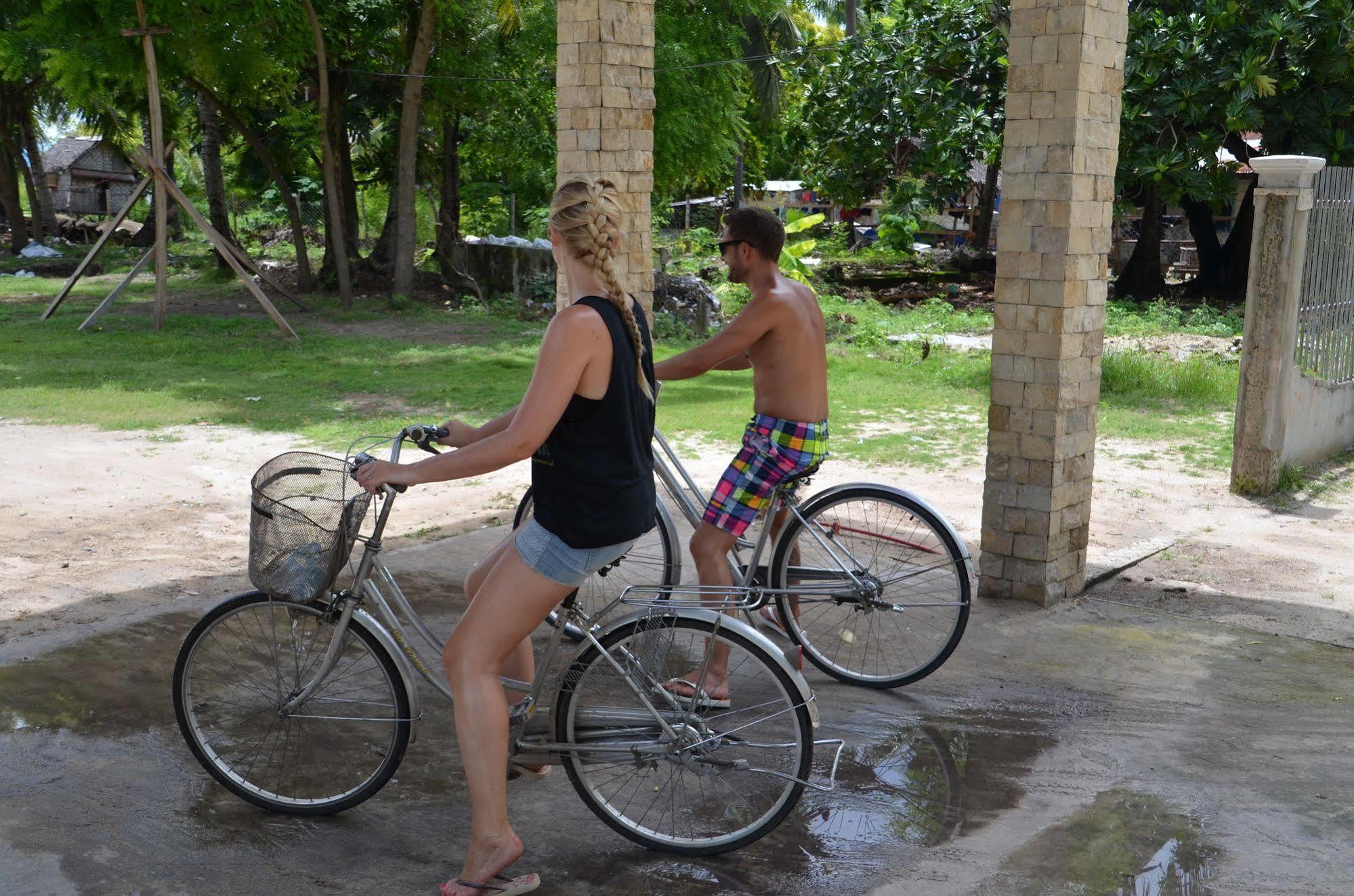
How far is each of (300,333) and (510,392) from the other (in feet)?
20.6

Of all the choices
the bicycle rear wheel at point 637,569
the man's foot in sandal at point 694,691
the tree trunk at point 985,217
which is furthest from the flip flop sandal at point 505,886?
the tree trunk at point 985,217

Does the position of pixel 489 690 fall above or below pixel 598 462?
below

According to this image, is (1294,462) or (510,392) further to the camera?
(510,392)

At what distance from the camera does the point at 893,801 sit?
4.11 m

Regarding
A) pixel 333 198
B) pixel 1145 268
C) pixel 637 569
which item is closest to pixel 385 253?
pixel 333 198

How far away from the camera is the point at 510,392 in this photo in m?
13.3

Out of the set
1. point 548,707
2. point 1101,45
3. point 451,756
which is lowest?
point 451,756

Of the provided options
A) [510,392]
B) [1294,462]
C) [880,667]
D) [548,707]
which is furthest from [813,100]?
[548,707]

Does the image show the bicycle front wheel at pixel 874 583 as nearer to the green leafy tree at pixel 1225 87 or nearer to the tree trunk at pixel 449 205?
the green leafy tree at pixel 1225 87

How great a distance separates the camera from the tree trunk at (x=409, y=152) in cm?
1972

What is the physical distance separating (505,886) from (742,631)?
951 millimetres

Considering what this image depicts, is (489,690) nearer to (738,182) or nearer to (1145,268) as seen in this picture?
(1145,268)

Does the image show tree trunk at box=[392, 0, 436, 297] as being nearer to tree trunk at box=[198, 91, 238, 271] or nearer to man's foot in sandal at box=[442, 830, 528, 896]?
tree trunk at box=[198, 91, 238, 271]

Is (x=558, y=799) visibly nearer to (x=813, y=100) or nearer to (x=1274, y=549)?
(x=1274, y=549)
